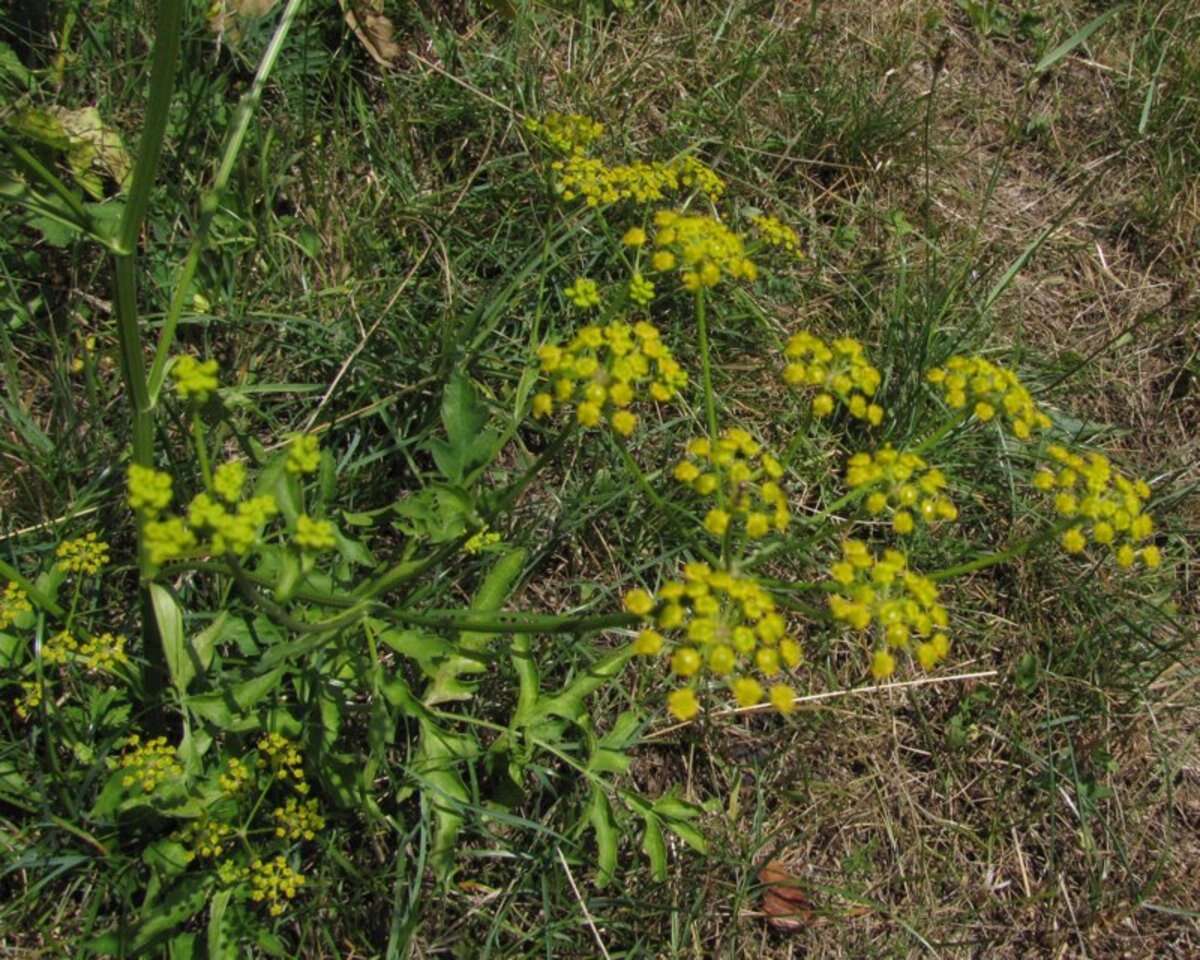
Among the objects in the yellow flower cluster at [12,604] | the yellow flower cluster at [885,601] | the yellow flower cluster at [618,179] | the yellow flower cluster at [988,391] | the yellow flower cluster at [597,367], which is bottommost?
the yellow flower cluster at [12,604]

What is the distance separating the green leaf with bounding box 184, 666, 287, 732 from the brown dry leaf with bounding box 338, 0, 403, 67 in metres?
2.24

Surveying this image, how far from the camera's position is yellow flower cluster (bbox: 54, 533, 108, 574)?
9.01 ft

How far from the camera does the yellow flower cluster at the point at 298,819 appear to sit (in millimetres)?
2736

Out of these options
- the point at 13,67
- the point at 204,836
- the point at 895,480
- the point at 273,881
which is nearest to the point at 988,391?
the point at 895,480

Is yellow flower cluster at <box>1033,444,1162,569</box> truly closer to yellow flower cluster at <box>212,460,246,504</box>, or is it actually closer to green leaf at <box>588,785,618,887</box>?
green leaf at <box>588,785,618,887</box>

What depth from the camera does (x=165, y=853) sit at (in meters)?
2.72

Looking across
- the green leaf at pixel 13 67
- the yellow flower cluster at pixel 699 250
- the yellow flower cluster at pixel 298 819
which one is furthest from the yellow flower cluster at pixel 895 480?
the green leaf at pixel 13 67

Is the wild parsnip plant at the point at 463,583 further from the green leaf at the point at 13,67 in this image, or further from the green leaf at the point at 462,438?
the green leaf at the point at 13,67

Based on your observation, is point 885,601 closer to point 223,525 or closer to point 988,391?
point 988,391

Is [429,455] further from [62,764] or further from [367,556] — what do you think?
[62,764]

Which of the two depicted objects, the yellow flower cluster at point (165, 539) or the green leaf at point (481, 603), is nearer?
the yellow flower cluster at point (165, 539)

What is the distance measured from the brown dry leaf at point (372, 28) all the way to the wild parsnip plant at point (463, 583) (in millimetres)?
211

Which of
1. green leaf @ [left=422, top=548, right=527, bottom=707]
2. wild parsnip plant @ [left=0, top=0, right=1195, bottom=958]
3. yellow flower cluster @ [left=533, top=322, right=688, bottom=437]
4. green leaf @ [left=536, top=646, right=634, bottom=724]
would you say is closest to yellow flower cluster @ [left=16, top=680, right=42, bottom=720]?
wild parsnip plant @ [left=0, top=0, right=1195, bottom=958]

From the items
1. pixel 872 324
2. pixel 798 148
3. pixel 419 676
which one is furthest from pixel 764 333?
pixel 419 676
